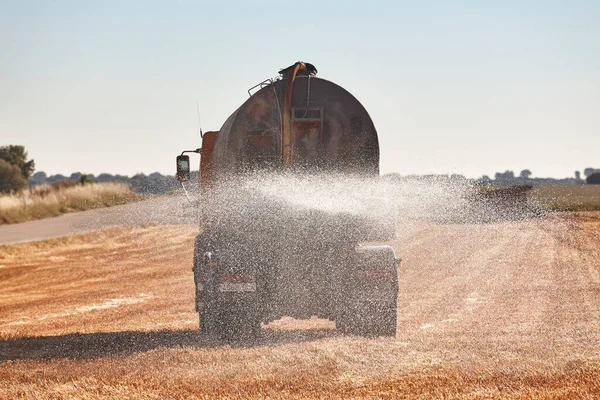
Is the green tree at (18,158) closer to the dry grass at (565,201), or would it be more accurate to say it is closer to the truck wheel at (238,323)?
the dry grass at (565,201)

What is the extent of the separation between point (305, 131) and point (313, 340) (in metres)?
2.88

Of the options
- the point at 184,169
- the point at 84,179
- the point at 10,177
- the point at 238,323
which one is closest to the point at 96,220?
the point at 84,179

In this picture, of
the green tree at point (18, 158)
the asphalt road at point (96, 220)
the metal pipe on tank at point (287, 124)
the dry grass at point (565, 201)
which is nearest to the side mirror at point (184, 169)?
the metal pipe on tank at point (287, 124)

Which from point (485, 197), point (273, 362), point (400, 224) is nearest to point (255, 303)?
point (273, 362)

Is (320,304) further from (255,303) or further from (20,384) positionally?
(20,384)

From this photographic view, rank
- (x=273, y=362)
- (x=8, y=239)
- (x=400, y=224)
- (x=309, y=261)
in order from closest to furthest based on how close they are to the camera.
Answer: (x=273, y=362) < (x=309, y=261) < (x=8, y=239) < (x=400, y=224)

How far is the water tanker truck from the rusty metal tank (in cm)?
1

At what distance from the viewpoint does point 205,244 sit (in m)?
11.1

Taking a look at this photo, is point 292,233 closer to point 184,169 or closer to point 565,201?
point 184,169

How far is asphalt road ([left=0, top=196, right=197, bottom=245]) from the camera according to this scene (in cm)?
2958

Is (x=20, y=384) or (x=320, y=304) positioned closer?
(x=20, y=384)

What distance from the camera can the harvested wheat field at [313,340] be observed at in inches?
313

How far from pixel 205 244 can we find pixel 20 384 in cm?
342

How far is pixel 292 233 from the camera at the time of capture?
10.6m
